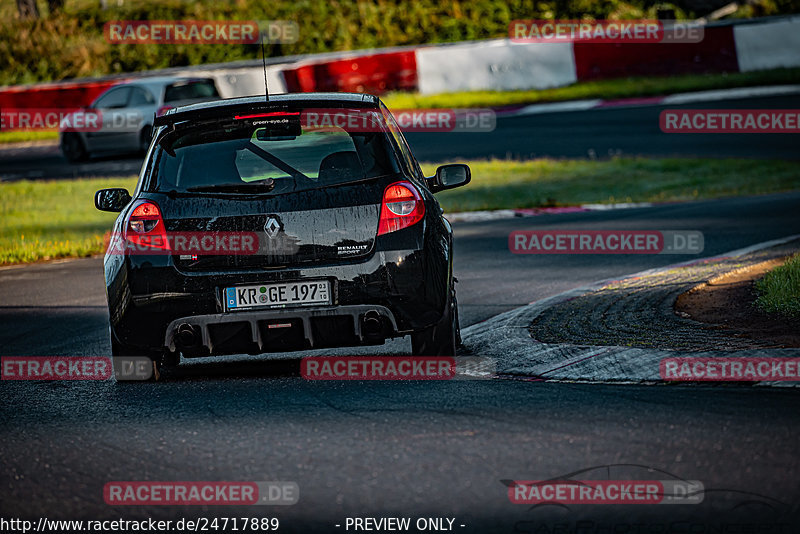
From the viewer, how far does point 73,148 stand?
26688 mm

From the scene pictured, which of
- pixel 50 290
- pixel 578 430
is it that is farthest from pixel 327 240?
pixel 50 290

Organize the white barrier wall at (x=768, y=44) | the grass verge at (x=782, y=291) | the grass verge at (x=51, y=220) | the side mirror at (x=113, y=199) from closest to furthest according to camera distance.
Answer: the side mirror at (x=113, y=199)
the grass verge at (x=782, y=291)
the grass verge at (x=51, y=220)
the white barrier wall at (x=768, y=44)

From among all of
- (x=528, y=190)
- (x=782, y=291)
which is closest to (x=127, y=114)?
(x=528, y=190)

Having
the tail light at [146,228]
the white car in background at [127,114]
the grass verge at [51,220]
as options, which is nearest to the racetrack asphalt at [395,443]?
the tail light at [146,228]

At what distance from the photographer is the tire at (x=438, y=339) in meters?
6.92

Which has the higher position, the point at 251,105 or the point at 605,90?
the point at 251,105

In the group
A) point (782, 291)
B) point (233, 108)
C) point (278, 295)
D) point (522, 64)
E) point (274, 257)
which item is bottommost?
point (782, 291)

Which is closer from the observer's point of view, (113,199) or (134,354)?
(134,354)

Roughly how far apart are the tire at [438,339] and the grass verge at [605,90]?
21741mm

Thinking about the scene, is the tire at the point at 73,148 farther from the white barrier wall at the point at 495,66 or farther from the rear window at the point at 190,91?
the white barrier wall at the point at 495,66

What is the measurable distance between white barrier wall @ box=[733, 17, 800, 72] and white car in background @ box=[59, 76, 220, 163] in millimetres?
11846

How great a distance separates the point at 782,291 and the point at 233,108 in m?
3.49

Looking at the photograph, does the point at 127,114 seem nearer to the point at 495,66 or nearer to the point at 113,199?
the point at 495,66

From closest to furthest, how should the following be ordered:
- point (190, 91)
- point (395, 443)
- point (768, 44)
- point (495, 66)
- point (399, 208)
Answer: point (395, 443)
point (399, 208)
point (190, 91)
point (768, 44)
point (495, 66)
